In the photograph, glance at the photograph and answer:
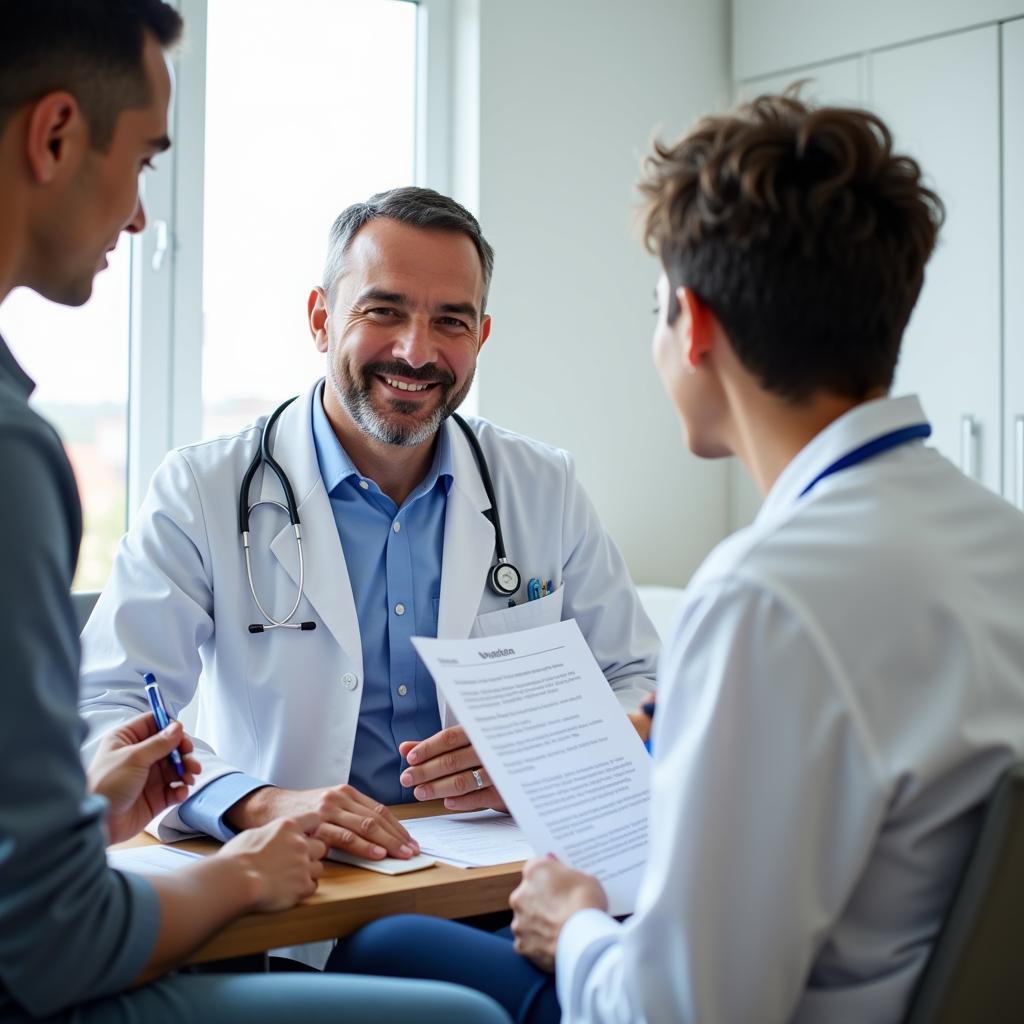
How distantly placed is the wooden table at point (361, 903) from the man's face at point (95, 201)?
0.62 m

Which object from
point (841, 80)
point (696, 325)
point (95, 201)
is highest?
point (841, 80)

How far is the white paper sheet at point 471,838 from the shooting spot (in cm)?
141

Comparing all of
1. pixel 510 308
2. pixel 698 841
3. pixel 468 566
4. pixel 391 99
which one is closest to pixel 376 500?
pixel 468 566

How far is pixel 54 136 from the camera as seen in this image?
104 centimetres

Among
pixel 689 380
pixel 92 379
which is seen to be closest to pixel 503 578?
pixel 689 380

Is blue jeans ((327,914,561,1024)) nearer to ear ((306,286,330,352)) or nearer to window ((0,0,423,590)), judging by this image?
ear ((306,286,330,352))

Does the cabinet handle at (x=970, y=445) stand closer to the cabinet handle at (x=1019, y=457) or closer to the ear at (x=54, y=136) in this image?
the cabinet handle at (x=1019, y=457)

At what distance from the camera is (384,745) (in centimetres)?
188

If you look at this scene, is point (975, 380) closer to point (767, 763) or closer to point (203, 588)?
point (203, 588)

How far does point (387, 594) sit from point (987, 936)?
1153mm

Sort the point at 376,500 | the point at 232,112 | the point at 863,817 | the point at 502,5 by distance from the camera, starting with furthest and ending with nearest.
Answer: the point at 502,5, the point at 232,112, the point at 376,500, the point at 863,817

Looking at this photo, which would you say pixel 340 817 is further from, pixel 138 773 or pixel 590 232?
pixel 590 232

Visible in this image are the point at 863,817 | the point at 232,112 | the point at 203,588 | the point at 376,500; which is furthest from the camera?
the point at 232,112

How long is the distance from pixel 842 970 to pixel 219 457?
1290mm
